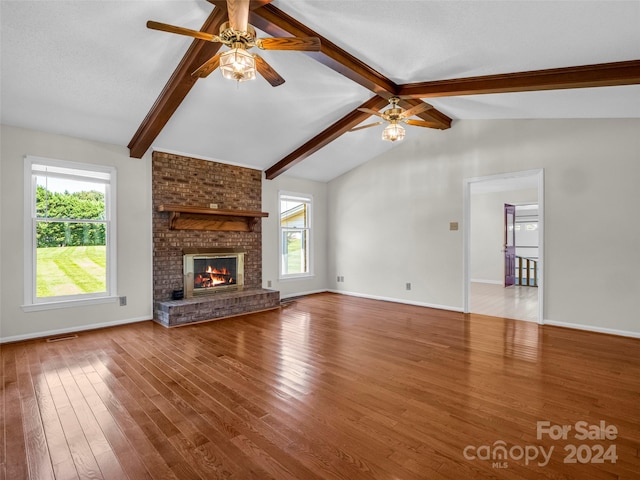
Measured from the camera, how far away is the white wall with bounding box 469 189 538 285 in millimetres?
8984

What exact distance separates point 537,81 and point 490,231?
22.1ft

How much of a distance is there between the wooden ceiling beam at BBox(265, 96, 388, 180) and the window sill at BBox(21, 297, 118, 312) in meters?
3.60

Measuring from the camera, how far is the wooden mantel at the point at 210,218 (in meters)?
5.09

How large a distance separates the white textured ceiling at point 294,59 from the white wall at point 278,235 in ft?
5.89

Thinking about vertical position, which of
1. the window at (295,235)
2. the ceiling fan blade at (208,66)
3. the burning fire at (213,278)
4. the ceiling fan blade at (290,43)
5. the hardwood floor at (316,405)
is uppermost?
the ceiling fan blade at (290,43)

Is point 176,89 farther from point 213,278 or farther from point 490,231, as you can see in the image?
point 490,231

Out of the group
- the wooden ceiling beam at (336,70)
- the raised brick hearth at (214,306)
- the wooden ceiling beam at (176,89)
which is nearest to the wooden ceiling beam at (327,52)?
the wooden ceiling beam at (336,70)

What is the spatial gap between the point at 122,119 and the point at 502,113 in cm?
549

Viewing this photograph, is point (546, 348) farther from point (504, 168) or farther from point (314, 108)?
point (314, 108)

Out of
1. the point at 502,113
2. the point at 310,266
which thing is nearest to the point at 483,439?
the point at 502,113

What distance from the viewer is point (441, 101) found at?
471cm

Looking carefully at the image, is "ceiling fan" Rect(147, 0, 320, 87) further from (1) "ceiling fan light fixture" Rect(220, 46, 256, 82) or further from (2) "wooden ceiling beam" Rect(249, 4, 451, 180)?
(2) "wooden ceiling beam" Rect(249, 4, 451, 180)

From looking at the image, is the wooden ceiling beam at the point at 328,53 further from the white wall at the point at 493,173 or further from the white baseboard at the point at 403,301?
the white baseboard at the point at 403,301

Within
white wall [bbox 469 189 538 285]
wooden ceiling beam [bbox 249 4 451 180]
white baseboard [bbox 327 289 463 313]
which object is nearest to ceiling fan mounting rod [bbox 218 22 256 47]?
wooden ceiling beam [bbox 249 4 451 180]
